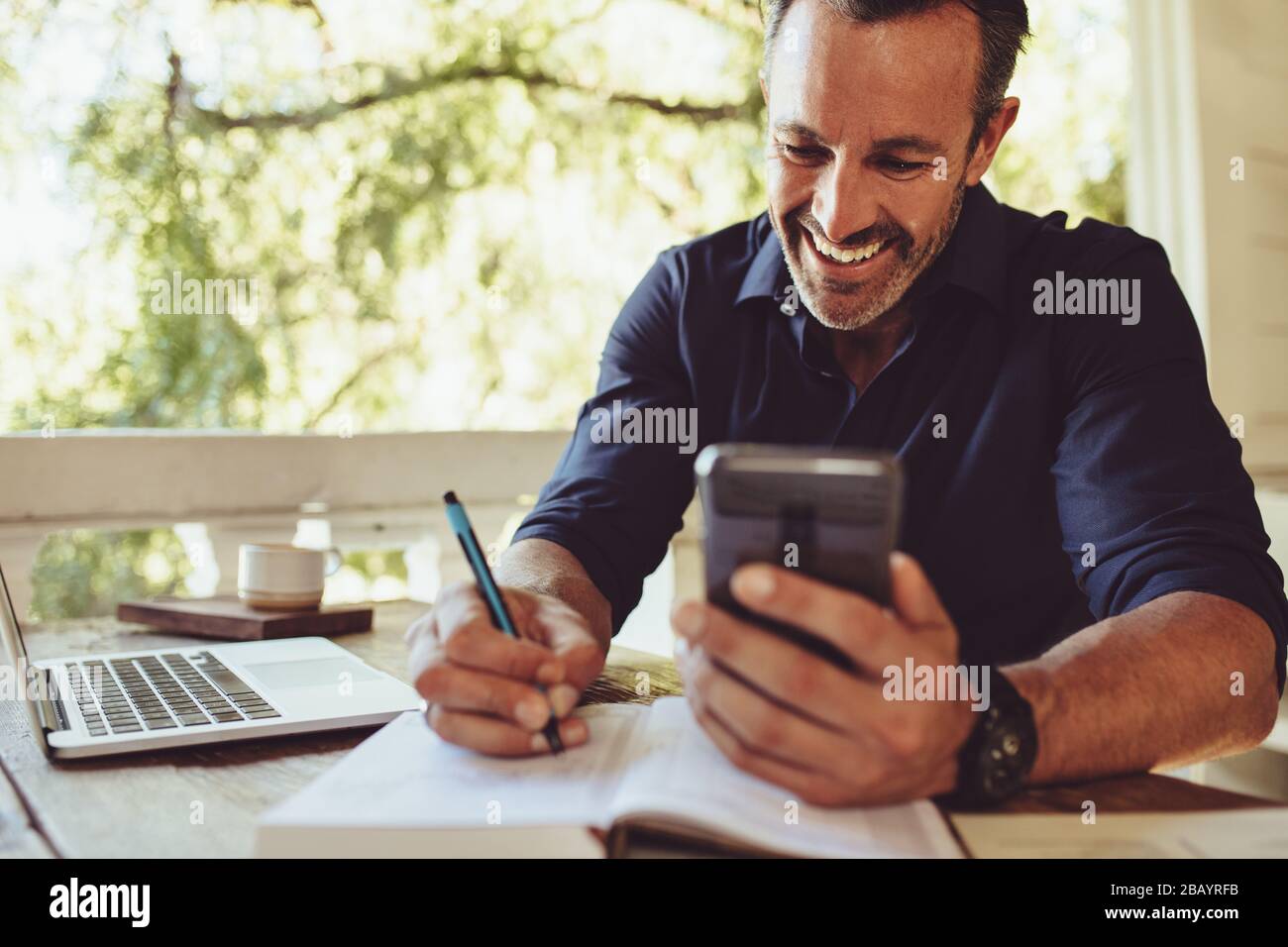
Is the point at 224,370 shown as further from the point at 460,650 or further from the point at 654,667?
the point at 460,650

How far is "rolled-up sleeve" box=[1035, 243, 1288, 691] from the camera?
1021 mm

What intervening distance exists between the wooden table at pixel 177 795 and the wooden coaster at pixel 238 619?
35 cm

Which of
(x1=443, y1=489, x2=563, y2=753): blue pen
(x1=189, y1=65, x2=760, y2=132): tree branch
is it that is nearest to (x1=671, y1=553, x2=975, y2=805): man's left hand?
(x1=443, y1=489, x2=563, y2=753): blue pen

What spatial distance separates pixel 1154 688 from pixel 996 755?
0.20 m

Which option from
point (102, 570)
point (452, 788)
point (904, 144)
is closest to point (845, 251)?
point (904, 144)

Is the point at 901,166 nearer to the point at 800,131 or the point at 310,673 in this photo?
the point at 800,131

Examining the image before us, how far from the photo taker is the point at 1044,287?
4.52 feet

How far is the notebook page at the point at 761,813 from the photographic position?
0.62m
